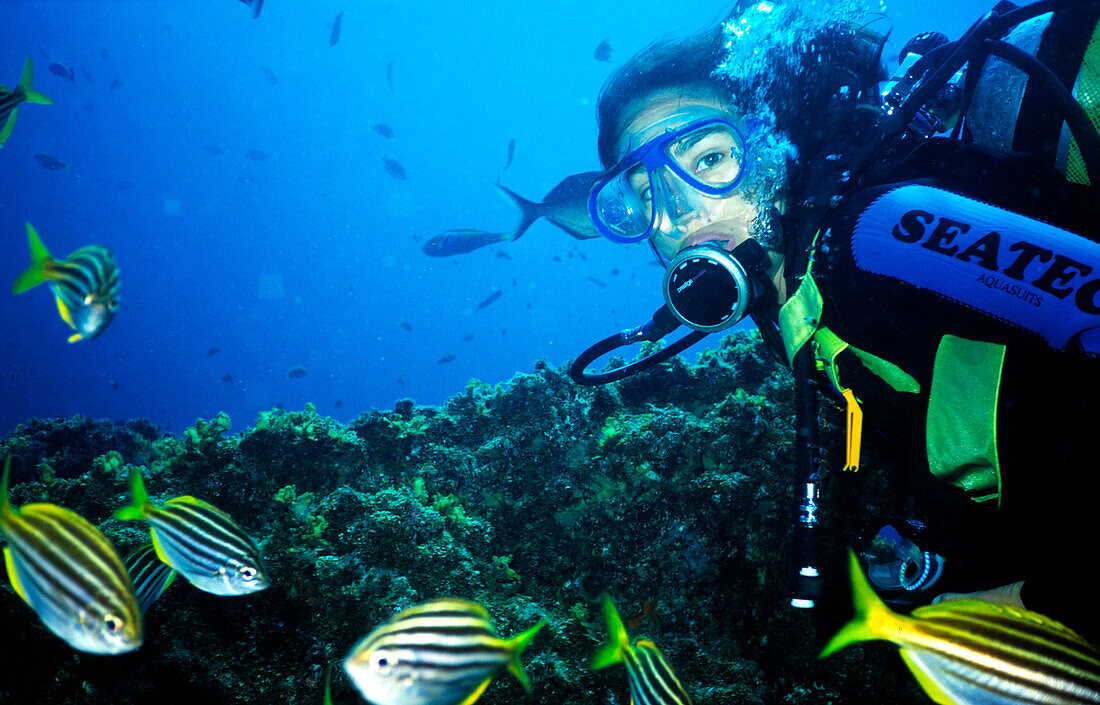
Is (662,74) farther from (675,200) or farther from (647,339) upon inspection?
(647,339)

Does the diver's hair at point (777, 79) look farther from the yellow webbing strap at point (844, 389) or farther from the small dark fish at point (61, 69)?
the small dark fish at point (61, 69)

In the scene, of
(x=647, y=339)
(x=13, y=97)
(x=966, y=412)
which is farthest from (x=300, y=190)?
(x=966, y=412)

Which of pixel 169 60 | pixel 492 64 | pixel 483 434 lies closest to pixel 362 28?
pixel 492 64

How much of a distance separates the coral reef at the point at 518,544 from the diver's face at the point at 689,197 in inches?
54.9

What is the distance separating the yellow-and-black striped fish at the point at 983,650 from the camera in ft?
3.92

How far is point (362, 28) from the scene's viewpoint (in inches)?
3693

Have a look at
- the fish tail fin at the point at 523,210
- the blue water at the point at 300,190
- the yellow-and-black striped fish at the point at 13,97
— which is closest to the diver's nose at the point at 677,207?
the yellow-and-black striped fish at the point at 13,97

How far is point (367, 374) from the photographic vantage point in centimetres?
12488

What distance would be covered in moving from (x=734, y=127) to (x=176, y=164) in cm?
13004

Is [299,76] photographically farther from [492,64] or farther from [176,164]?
[492,64]

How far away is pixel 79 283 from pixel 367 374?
131 meters

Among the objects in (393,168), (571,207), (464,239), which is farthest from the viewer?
(393,168)

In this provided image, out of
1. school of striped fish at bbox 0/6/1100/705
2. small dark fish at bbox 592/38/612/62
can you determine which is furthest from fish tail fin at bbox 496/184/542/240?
small dark fish at bbox 592/38/612/62

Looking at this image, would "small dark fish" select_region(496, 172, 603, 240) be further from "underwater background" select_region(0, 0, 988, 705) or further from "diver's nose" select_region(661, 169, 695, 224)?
"diver's nose" select_region(661, 169, 695, 224)
